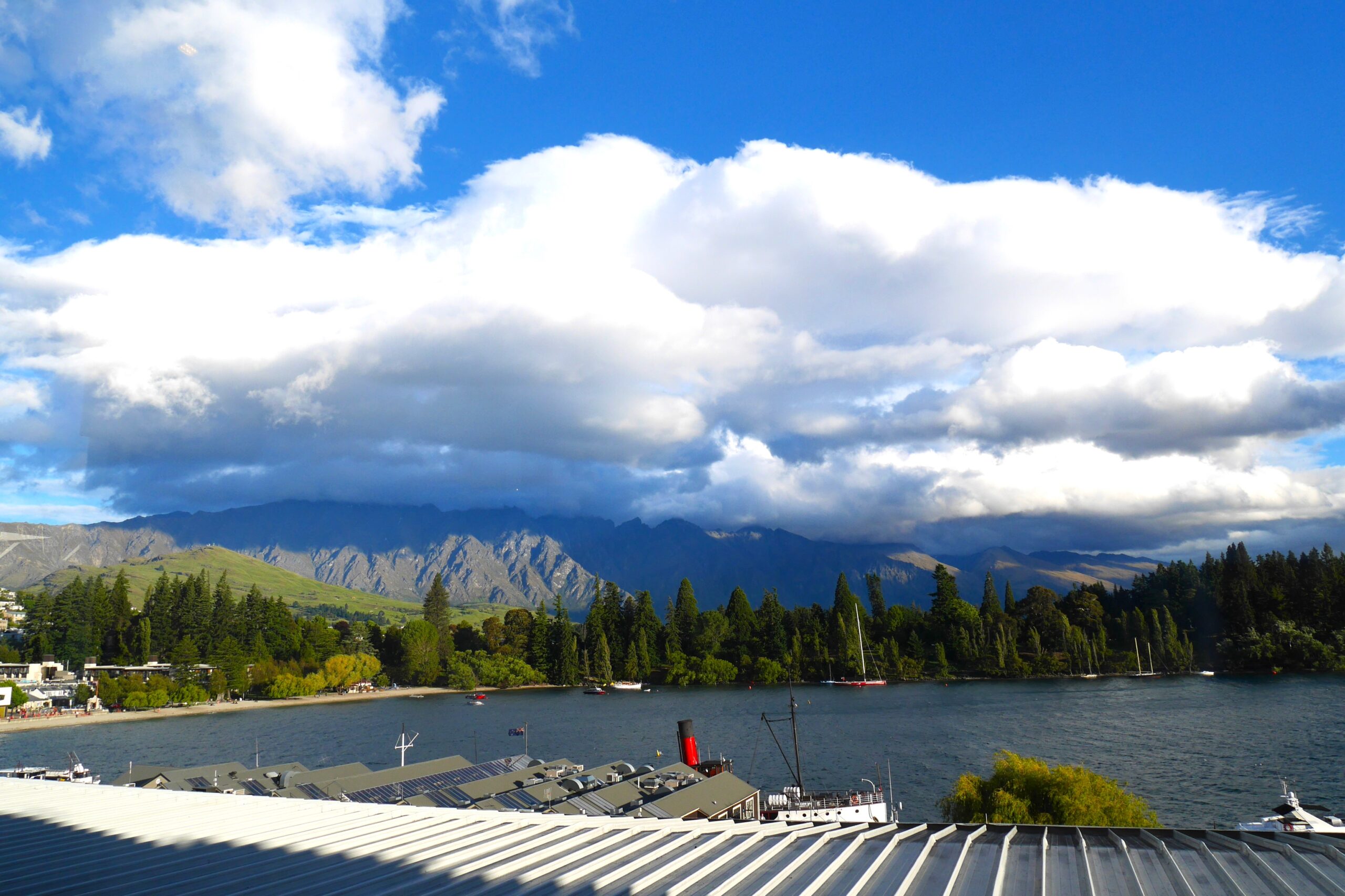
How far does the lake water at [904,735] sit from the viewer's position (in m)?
42.2

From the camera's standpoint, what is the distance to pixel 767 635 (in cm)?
12756

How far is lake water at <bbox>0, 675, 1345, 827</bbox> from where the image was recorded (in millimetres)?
42219

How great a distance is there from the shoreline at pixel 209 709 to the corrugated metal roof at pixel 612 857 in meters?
86.4

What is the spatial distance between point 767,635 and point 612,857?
12060cm

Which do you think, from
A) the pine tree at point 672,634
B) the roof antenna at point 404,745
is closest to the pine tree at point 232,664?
the roof antenna at point 404,745

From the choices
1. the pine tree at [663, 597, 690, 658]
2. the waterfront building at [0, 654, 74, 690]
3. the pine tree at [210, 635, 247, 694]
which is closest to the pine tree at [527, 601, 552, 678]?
the pine tree at [663, 597, 690, 658]

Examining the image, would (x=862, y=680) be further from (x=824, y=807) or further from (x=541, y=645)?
(x=824, y=807)

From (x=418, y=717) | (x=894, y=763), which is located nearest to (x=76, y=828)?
(x=894, y=763)

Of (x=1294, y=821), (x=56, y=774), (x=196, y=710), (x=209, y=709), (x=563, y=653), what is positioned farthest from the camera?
(x=563, y=653)

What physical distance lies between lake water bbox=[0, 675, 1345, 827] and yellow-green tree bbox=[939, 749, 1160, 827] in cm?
800

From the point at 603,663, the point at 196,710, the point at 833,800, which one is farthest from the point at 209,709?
the point at 833,800

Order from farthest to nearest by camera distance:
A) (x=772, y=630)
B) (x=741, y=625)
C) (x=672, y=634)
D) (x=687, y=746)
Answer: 1. (x=741, y=625)
2. (x=672, y=634)
3. (x=772, y=630)
4. (x=687, y=746)

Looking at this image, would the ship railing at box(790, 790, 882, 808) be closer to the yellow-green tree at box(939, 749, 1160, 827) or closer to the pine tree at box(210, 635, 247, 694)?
the yellow-green tree at box(939, 749, 1160, 827)

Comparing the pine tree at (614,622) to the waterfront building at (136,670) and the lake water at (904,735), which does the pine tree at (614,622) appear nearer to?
the lake water at (904,735)
